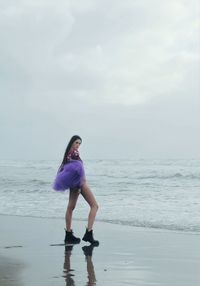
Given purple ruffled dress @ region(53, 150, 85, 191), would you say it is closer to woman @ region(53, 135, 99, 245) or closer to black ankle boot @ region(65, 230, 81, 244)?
woman @ region(53, 135, 99, 245)

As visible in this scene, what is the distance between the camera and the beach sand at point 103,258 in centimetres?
533

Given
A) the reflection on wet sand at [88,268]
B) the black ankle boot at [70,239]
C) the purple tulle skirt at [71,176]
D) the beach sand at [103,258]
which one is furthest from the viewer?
the black ankle boot at [70,239]

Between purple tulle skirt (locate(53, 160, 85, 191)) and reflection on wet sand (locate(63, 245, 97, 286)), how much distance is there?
35.5 inches

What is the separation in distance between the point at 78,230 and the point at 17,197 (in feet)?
25.5

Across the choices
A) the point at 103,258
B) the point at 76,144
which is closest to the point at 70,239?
the point at 103,258

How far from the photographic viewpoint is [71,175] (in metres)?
7.50

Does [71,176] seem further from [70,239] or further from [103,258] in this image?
[103,258]

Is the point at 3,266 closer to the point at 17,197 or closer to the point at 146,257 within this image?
the point at 146,257

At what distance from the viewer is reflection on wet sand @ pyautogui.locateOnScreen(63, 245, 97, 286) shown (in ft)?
17.1

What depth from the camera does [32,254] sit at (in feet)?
22.6

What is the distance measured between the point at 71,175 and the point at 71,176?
2 centimetres

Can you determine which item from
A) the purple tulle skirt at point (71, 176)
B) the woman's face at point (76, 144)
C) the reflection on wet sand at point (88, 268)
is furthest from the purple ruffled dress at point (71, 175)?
the reflection on wet sand at point (88, 268)

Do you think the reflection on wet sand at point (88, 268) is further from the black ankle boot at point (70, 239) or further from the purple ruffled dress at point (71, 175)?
the purple ruffled dress at point (71, 175)

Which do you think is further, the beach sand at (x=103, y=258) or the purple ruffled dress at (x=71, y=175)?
the purple ruffled dress at (x=71, y=175)
